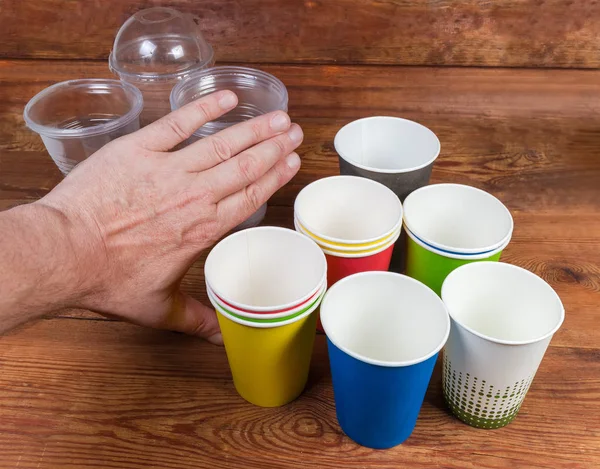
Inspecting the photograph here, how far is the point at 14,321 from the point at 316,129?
82 cm

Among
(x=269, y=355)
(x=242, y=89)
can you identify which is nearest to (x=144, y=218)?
(x=269, y=355)

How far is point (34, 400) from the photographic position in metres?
0.85

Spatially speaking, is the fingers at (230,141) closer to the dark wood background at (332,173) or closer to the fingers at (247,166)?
the fingers at (247,166)

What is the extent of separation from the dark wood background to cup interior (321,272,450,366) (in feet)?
0.29

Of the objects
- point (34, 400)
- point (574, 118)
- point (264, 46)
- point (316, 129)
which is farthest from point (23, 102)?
point (574, 118)

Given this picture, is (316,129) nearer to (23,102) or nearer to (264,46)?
(264,46)

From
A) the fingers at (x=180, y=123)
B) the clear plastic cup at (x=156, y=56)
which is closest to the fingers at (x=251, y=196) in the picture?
the fingers at (x=180, y=123)

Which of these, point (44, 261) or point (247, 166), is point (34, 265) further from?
point (247, 166)

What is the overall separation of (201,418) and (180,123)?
40 centimetres

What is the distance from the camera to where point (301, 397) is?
2.83ft

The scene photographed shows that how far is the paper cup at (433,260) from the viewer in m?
0.85

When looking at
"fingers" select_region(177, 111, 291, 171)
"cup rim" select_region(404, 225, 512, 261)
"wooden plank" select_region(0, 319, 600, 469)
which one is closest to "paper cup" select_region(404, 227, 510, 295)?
"cup rim" select_region(404, 225, 512, 261)

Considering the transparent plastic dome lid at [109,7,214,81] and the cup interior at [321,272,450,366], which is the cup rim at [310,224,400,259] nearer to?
the cup interior at [321,272,450,366]

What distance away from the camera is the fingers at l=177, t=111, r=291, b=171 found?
0.85m
